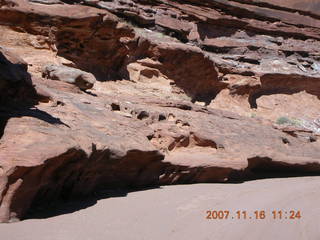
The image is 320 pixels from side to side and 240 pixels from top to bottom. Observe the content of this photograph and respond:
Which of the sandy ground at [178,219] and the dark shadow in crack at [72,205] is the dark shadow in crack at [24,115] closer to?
the dark shadow in crack at [72,205]

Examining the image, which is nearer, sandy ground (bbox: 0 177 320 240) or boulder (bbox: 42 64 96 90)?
sandy ground (bbox: 0 177 320 240)

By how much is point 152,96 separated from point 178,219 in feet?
24.2

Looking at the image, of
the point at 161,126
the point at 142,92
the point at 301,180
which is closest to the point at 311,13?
the point at 142,92

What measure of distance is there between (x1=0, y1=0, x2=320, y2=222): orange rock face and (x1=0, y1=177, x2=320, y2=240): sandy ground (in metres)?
0.47

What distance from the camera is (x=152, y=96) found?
40.0ft

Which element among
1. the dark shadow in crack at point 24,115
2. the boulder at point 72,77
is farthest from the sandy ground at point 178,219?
the boulder at point 72,77

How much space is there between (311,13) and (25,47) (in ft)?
61.0

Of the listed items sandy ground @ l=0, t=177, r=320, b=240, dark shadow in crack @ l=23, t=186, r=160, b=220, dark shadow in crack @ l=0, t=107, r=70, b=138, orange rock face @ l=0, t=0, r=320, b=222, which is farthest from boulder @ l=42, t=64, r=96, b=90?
dark shadow in crack @ l=23, t=186, r=160, b=220

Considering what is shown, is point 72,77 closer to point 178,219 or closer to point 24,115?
point 24,115

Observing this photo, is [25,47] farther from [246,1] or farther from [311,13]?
[311,13]

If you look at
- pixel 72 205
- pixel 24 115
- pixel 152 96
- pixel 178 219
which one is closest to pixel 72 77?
pixel 152 96

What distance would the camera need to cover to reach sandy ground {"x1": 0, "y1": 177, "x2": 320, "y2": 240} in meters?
4.25

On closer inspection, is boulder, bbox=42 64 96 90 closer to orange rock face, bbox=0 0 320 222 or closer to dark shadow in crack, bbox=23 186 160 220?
orange rock face, bbox=0 0 320 222

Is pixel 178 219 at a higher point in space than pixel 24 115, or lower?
lower
